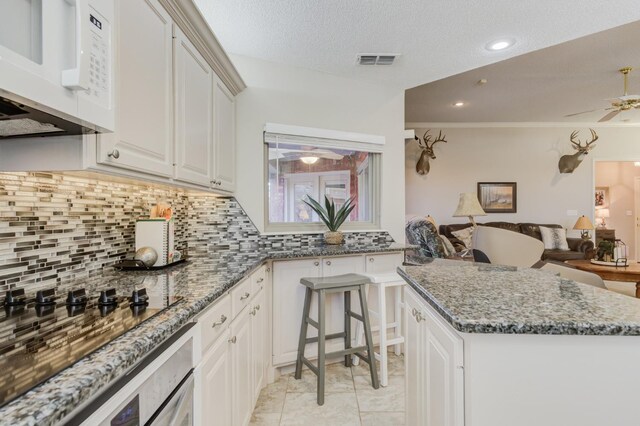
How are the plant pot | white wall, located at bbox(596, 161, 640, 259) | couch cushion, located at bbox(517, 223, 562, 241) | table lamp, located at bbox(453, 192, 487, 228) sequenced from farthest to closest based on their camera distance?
white wall, located at bbox(596, 161, 640, 259) < couch cushion, located at bbox(517, 223, 562, 241) < table lamp, located at bbox(453, 192, 487, 228) < the plant pot

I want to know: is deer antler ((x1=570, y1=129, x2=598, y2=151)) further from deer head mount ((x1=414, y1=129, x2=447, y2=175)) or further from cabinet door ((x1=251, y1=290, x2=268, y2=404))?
cabinet door ((x1=251, y1=290, x2=268, y2=404))

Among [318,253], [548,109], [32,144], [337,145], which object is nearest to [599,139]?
[548,109]

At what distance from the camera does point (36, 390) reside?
530 millimetres

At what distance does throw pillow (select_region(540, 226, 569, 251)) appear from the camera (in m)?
5.50

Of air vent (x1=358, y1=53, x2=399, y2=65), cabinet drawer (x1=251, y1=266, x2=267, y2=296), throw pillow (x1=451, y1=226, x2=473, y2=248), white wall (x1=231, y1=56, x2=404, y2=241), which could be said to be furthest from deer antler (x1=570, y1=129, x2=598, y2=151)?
cabinet drawer (x1=251, y1=266, x2=267, y2=296)

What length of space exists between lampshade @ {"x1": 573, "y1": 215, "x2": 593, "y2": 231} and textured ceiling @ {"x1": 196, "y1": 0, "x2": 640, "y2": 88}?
467 centimetres

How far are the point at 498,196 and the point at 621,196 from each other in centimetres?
399

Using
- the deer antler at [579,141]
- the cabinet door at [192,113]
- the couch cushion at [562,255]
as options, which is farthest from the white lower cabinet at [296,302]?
the deer antler at [579,141]

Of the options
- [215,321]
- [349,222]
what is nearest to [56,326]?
[215,321]

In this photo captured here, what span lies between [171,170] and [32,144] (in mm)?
528

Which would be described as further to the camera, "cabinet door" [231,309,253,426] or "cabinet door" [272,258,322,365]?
"cabinet door" [272,258,322,365]

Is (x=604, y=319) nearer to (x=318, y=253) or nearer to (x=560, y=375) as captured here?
(x=560, y=375)

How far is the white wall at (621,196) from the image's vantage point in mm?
7422

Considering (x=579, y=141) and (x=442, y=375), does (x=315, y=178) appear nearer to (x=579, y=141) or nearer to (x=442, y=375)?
(x=442, y=375)
